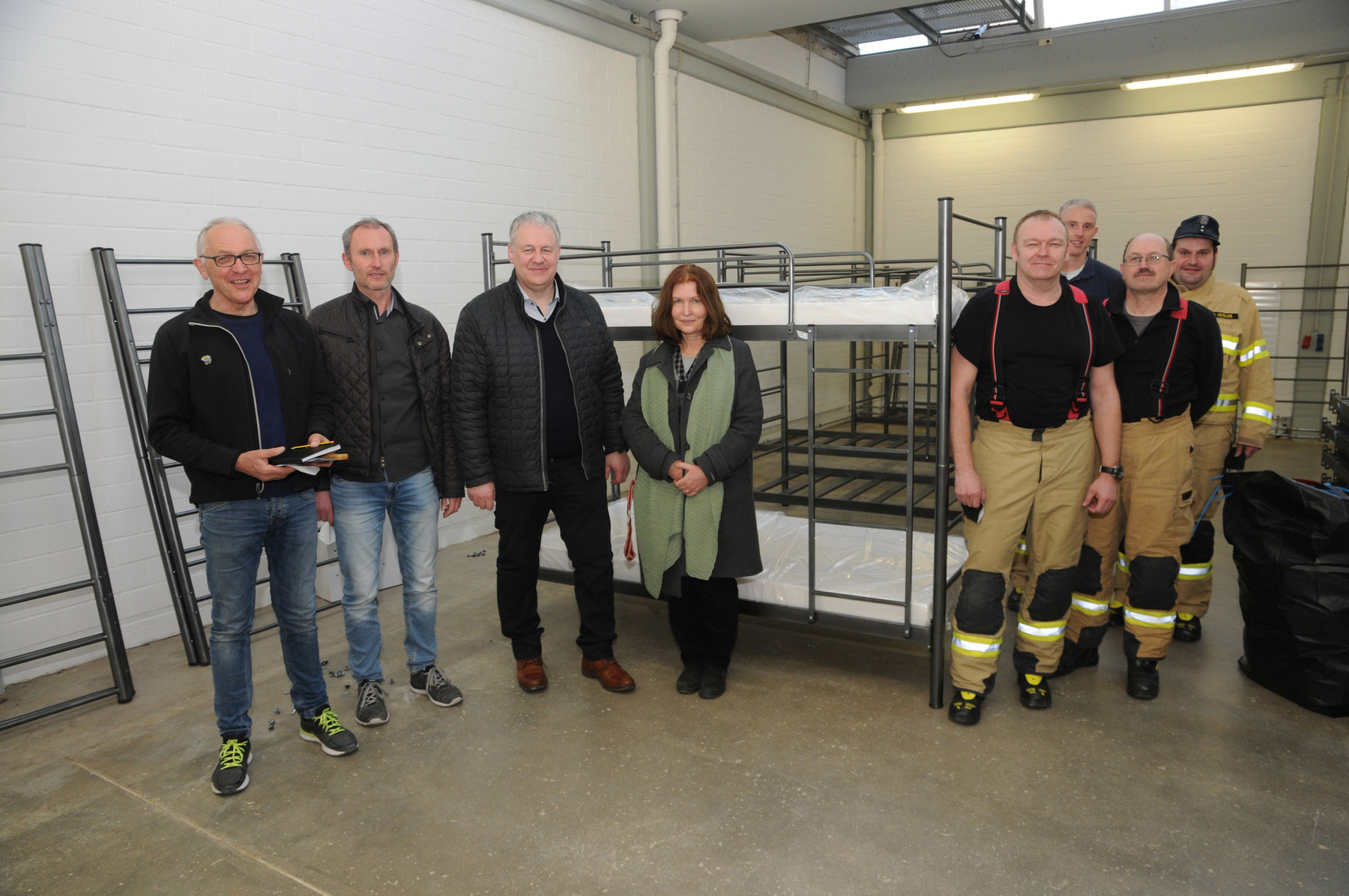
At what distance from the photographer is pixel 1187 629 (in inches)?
156

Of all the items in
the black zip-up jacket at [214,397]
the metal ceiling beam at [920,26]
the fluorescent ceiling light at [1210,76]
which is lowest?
the black zip-up jacket at [214,397]

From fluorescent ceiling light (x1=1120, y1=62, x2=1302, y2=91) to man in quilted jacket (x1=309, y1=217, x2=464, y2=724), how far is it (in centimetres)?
926

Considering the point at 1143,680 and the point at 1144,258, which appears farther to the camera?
the point at 1143,680

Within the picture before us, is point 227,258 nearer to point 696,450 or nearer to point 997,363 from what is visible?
point 696,450

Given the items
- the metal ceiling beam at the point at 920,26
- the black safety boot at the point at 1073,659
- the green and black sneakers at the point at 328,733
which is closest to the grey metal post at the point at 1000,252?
the black safety boot at the point at 1073,659

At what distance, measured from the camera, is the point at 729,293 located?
159 inches

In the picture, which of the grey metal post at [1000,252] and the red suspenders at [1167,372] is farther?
the grey metal post at [1000,252]

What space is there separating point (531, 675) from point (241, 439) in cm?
153

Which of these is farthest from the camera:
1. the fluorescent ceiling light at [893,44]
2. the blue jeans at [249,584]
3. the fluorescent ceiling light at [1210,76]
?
the fluorescent ceiling light at [893,44]

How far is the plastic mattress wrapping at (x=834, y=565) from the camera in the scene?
11.6ft

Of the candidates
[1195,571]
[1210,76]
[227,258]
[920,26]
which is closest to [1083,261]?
[1195,571]

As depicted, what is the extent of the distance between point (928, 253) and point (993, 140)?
4.99 ft

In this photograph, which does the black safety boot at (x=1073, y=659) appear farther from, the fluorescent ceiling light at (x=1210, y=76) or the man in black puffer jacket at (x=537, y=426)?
the fluorescent ceiling light at (x=1210, y=76)

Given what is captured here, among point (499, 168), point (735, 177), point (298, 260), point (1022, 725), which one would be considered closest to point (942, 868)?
point (1022, 725)
